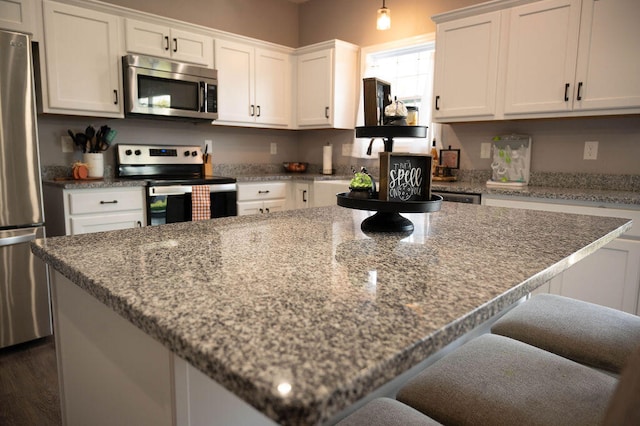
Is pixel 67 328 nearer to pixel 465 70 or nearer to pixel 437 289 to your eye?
pixel 437 289

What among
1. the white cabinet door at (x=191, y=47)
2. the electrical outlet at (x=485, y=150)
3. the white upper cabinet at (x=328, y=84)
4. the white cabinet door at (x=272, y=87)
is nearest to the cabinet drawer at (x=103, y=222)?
the white cabinet door at (x=191, y=47)

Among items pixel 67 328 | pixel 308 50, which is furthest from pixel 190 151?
pixel 67 328

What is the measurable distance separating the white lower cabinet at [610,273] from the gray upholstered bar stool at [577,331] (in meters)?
1.24

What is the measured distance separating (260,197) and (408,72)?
185 centimetres

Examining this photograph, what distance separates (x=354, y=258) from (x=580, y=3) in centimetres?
275

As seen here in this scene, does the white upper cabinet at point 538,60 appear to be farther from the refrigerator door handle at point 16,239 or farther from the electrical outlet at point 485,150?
the refrigerator door handle at point 16,239

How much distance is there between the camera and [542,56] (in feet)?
9.38

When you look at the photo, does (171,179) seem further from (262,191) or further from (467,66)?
(467,66)

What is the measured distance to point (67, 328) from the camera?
1122 millimetres

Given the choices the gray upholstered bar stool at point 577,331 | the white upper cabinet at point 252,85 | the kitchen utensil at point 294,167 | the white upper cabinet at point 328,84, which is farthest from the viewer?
the kitchen utensil at point 294,167

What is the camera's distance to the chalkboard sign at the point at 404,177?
1.21 meters

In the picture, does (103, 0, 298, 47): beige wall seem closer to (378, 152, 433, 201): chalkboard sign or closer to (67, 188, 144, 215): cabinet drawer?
(67, 188, 144, 215): cabinet drawer

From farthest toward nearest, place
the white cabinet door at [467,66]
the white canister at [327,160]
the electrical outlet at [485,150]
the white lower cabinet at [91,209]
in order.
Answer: the white canister at [327,160] < the electrical outlet at [485,150] < the white cabinet door at [467,66] < the white lower cabinet at [91,209]

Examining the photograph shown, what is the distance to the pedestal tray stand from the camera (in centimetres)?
121
